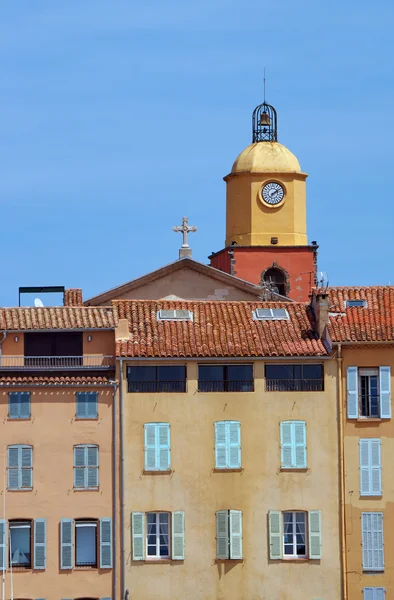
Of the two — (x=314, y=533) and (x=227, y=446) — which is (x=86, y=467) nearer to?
(x=227, y=446)

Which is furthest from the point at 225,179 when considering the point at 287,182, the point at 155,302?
the point at 155,302

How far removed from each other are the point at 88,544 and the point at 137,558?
195cm

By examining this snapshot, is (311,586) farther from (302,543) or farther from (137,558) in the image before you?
(137,558)

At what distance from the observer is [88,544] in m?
81.2

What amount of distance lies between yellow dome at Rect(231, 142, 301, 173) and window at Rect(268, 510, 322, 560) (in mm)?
34621

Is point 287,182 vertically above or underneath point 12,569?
above

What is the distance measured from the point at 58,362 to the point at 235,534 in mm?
9601

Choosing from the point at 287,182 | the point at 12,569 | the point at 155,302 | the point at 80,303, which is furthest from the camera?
the point at 287,182

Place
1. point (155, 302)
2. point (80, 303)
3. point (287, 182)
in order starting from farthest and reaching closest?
1. point (287, 182)
2. point (80, 303)
3. point (155, 302)

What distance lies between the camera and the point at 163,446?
8169 centimetres

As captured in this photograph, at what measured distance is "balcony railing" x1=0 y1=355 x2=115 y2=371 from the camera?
271 feet

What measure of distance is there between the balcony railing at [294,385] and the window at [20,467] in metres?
9.60

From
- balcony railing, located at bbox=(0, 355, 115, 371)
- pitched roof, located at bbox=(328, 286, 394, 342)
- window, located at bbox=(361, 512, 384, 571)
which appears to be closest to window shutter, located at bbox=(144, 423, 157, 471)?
balcony railing, located at bbox=(0, 355, 115, 371)

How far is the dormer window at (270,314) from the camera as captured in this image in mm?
85062
